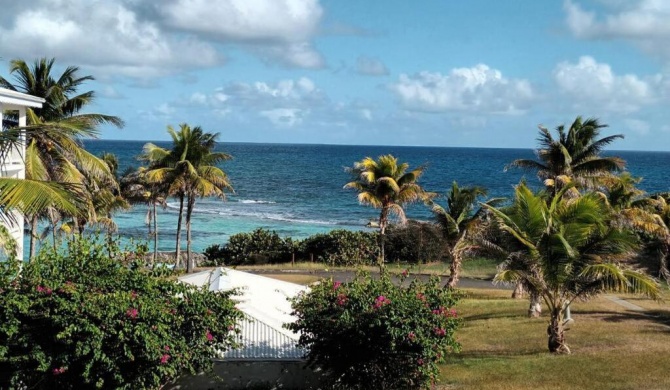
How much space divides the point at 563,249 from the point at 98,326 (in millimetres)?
11449

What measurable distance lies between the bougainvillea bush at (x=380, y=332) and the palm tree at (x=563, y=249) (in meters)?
3.68

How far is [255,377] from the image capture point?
16203 mm

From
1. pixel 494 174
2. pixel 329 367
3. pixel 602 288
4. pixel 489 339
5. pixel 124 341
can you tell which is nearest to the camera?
pixel 124 341

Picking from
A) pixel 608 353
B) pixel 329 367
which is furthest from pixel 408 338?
pixel 608 353

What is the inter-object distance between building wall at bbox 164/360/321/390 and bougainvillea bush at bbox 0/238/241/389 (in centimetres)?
197

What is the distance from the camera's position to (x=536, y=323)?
2284cm

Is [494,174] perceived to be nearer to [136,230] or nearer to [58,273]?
[136,230]

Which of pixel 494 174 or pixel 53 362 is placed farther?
pixel 494 174

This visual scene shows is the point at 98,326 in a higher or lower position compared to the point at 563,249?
lower

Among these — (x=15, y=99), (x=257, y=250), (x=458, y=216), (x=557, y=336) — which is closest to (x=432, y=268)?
(x=257, y=250)

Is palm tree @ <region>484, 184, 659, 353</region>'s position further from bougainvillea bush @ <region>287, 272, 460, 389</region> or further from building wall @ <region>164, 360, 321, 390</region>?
building wall @ <region>164, 360, 321, 390</region>

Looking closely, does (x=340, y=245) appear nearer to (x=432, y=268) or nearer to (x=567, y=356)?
(x=432, y=268)

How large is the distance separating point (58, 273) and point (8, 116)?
479 inches

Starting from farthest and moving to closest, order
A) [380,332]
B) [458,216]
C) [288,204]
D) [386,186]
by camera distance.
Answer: [288,204], [386,186], [458,216], [380,332]
